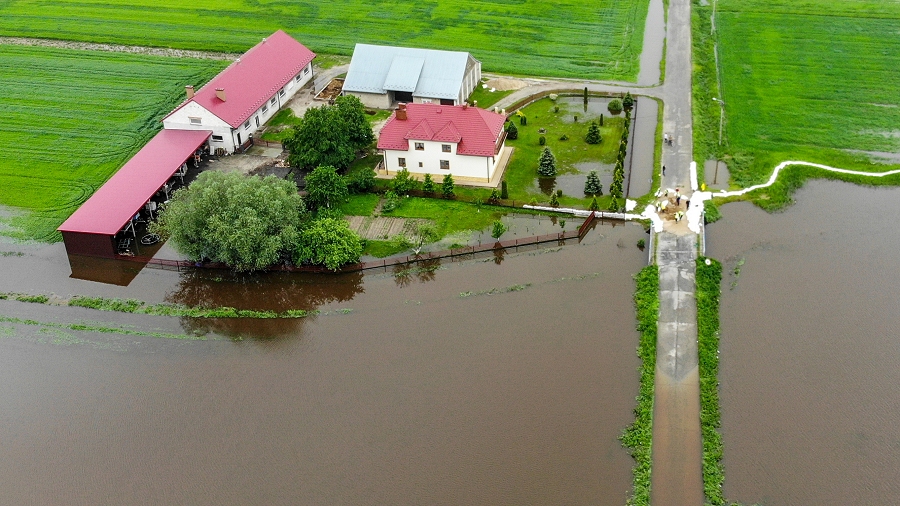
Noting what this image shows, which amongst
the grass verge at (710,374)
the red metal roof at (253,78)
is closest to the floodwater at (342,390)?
the grass verge at (710,374)

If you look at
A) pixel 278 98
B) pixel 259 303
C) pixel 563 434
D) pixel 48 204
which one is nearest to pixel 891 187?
pixel 563 434

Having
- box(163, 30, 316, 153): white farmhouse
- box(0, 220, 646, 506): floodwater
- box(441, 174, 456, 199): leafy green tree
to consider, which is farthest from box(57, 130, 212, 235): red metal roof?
box(441, 174, 456, 199): leafy green tree

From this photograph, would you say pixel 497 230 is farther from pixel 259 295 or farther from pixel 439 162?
pixel 259 295

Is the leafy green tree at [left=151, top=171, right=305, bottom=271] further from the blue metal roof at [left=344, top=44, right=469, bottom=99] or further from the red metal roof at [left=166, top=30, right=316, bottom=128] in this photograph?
the blue metal roof at [left=344, top=44, right=469, bottom=99]

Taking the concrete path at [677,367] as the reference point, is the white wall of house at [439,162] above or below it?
above

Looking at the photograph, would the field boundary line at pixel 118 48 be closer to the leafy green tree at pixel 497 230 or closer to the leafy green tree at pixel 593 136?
the leafy green tree at pixel 593 136

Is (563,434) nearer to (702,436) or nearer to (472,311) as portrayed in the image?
(702,436)

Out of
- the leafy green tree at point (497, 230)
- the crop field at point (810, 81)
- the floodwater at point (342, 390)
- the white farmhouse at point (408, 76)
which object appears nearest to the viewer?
the floodwater at point (342, 390)
